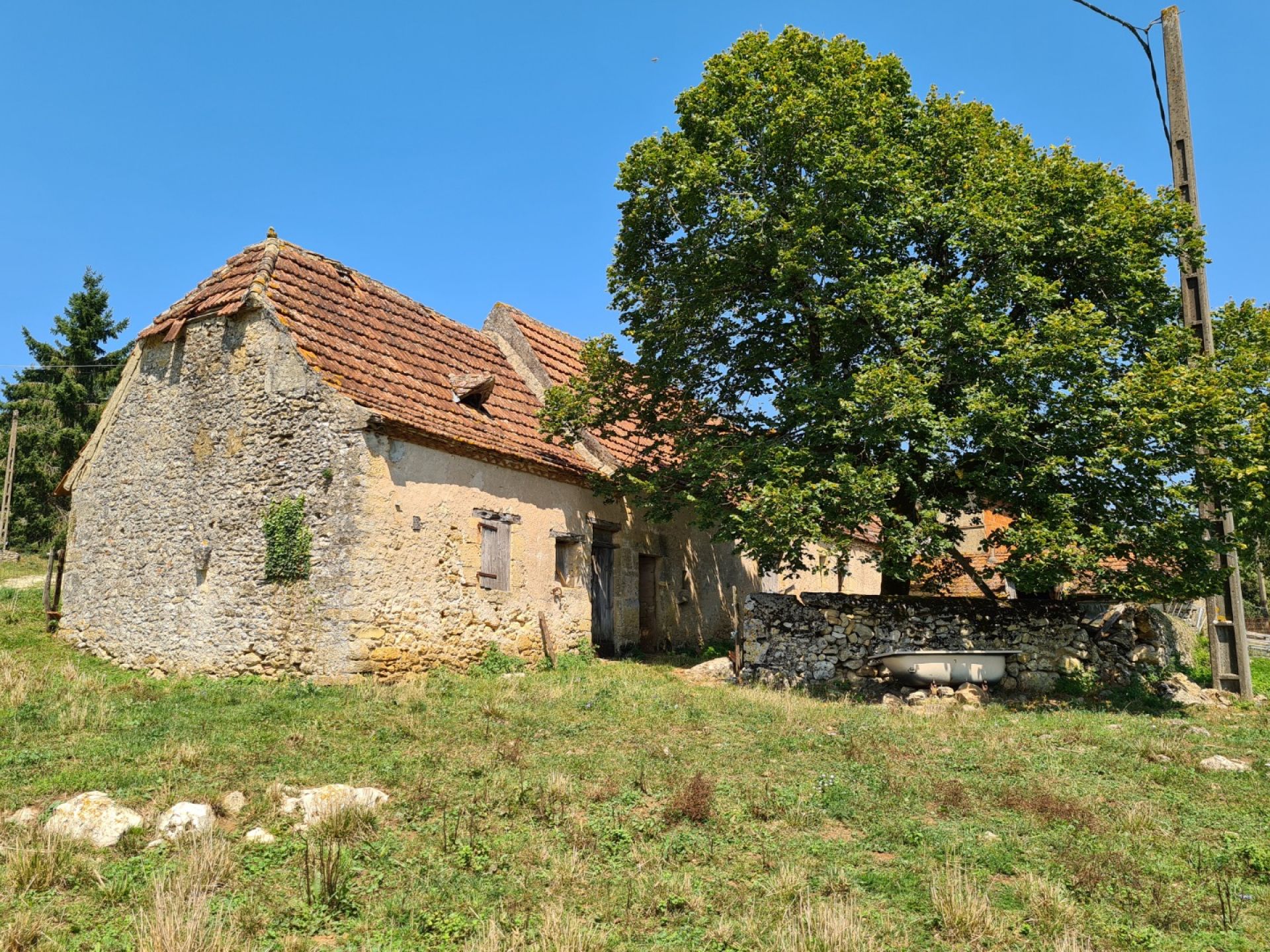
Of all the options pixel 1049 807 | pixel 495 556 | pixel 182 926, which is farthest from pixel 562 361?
pixel 182 926

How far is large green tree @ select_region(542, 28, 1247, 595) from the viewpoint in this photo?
1241cm

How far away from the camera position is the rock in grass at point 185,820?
21.4ft

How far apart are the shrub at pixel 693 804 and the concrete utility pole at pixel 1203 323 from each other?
934 centimetres

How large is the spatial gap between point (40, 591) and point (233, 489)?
1145cm

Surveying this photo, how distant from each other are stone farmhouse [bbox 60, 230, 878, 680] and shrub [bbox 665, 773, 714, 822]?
6.87 meters

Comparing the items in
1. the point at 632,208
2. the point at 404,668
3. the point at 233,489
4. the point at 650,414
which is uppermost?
the point at 632,208

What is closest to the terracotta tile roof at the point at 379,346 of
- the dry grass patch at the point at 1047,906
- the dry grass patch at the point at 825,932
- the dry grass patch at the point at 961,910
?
the dry grass patch at the point at 825,932

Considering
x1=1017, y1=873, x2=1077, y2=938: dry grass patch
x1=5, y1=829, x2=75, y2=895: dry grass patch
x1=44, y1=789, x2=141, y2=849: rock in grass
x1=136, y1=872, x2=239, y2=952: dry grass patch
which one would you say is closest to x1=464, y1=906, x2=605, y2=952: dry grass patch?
x1=136, y1=872, x2=239, y2=952: dry grass patch

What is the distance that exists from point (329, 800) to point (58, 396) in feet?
104

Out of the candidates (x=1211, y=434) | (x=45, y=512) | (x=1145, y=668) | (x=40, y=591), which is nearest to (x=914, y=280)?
(x=1211, y=434)

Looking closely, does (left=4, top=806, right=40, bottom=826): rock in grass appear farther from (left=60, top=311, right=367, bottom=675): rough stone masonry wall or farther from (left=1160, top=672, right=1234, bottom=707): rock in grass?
(left=1160, top=672, right=1234, bottom=707): rock in grass

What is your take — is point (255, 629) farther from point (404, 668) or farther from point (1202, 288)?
point (1202, 288)

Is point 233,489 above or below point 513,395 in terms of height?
below

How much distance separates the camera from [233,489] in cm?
1428
